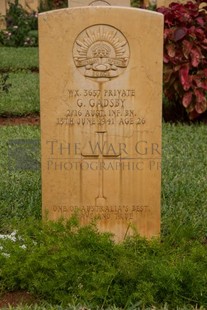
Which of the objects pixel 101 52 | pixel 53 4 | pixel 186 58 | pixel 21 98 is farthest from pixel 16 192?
pixel 53 4

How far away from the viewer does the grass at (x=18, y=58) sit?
1448cm

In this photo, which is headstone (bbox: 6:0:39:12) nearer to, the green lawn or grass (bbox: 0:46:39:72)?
grass (bbox: 0:46:39:72)

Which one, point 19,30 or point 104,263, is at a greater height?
point 19,30

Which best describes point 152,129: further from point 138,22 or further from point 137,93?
point 138,22

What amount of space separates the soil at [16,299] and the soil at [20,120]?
201 inches

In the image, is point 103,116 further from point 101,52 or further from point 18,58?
point 18,58

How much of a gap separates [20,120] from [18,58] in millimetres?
6594

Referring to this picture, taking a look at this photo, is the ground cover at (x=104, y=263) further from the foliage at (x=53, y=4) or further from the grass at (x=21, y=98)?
the foliage at (x=53, y=4)

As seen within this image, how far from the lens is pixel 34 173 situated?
6.12 m

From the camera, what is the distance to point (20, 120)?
9211mm

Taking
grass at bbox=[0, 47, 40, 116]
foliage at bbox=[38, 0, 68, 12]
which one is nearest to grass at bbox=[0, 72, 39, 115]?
grass at bbox=[0, 47, 40, 116]

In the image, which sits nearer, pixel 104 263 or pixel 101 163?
pixel 104 263

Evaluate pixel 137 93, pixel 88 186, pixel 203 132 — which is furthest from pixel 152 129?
pixel 203 132

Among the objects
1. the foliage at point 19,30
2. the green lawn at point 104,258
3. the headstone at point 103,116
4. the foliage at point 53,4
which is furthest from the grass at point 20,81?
the foliage at point 53,4
